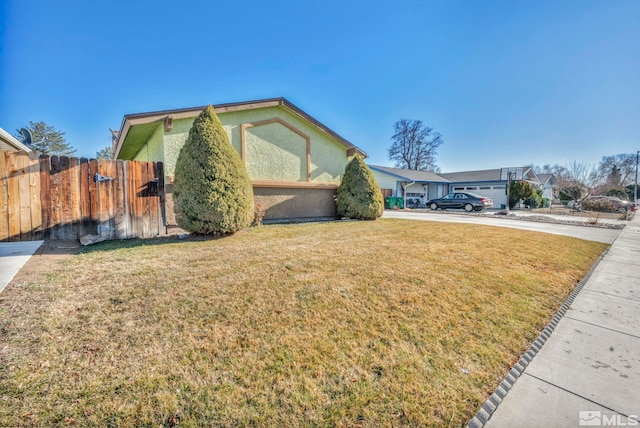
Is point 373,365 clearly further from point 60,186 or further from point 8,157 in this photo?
point 8,157

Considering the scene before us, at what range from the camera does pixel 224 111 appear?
9.05m

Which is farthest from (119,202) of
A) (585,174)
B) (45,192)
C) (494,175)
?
(585,174)

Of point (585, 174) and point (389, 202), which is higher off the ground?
point (585, 174)

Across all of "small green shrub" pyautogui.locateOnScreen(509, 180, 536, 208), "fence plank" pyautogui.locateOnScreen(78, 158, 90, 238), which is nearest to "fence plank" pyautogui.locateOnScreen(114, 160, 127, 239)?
"fence plank" pyautogui.locateOnScreen(78, 158, 90, 238)

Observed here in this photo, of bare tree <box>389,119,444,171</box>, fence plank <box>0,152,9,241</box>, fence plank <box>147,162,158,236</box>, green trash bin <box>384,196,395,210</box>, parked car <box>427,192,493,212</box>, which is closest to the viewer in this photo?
fence plank <box>0,152,9,241</box>

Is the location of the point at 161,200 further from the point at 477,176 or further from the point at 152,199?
the point at 477,176

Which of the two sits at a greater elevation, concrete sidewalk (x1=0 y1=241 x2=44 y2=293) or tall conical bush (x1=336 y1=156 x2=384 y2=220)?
tall conical bush (x1=336 y1=156 x2=384 y2=220)

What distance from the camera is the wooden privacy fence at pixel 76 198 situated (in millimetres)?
5660

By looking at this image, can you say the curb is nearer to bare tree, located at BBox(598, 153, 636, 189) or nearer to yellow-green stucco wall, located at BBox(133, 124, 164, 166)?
yellow-green stucco wall, located at BBox(133, 124, 164, 166)

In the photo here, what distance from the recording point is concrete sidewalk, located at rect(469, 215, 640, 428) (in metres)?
1.84

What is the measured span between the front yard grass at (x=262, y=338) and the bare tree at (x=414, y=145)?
133ft

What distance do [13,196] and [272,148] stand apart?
7.19 m

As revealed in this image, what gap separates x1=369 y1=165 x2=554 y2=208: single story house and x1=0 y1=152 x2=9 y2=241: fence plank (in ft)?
77.7

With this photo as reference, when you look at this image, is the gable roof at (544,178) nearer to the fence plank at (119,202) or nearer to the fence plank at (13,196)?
the fence plank at (119,202)
